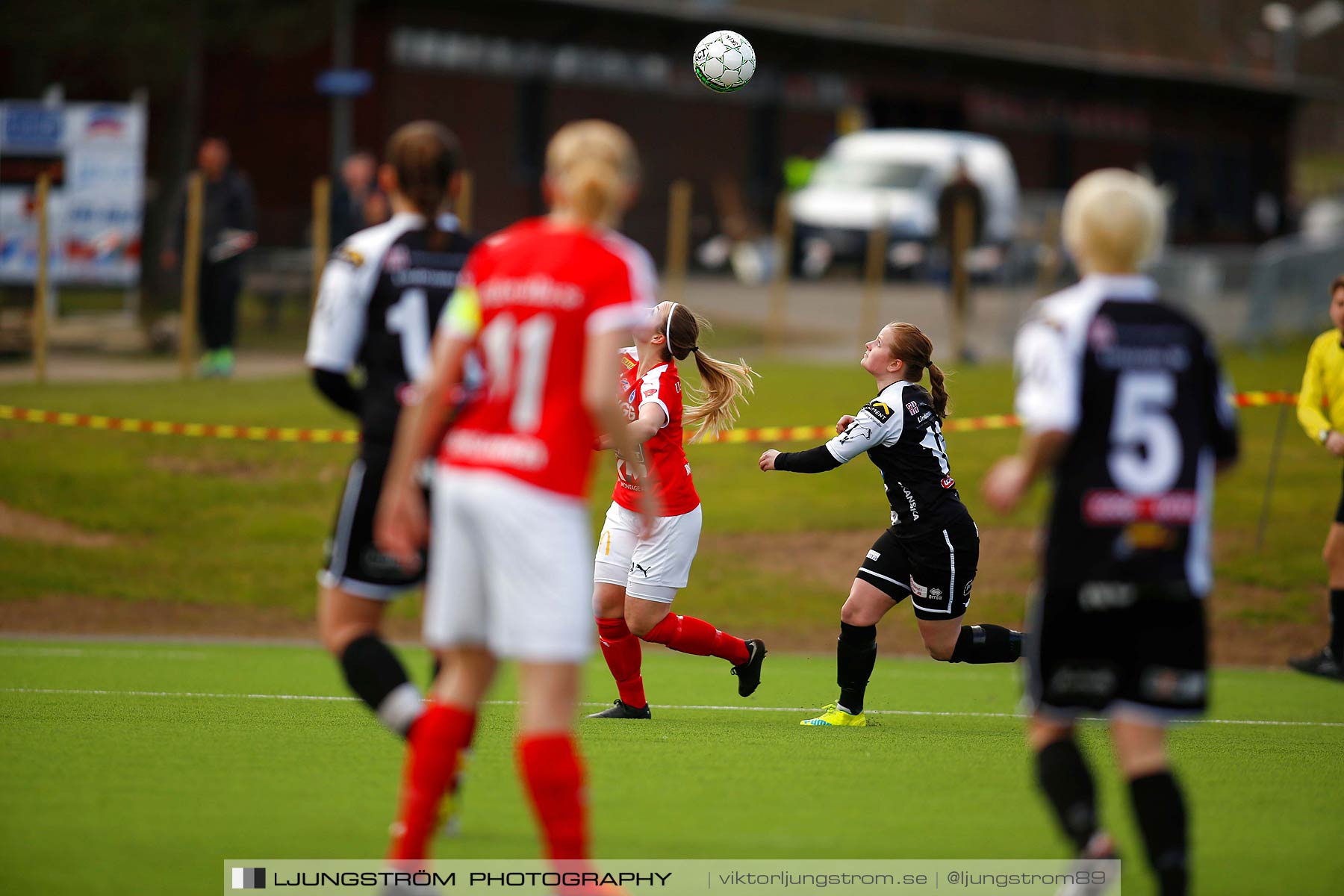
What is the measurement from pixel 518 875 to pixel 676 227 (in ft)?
57.7

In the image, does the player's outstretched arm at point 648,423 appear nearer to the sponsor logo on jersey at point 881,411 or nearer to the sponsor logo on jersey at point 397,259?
the sponsor logo on jersey at point 881,411

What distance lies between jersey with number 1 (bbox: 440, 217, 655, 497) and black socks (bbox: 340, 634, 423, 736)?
3.40ft

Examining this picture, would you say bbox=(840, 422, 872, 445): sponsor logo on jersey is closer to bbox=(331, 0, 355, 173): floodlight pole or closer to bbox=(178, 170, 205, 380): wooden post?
bbox=(178, 170, 205, 380): wooden post

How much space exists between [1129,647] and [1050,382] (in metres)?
0.74

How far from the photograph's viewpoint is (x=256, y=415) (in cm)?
1719

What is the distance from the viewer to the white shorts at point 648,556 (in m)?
7.96

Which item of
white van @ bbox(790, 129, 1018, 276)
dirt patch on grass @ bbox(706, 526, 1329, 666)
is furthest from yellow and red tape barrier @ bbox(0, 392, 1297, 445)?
white van @ bbox(790, 129, 1018, 276)

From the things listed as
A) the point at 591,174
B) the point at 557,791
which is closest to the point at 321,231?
the point at 591,174

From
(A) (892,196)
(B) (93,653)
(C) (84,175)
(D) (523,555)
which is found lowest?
(B) (93,653)

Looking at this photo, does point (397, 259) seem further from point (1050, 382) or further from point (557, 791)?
point (1050, 382)

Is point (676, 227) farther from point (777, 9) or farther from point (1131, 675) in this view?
point (1131, 675)

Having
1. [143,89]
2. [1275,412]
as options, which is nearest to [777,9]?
[143,89]

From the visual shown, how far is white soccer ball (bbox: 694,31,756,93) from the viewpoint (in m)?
10.5

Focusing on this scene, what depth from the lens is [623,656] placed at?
26.3 feet
